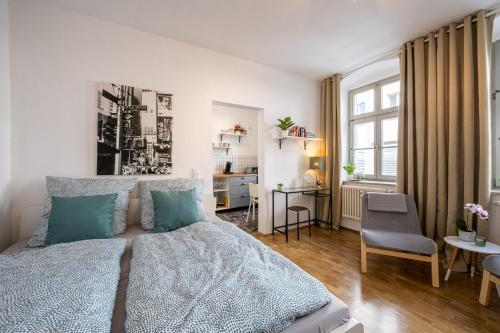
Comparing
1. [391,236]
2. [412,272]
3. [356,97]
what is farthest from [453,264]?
[356,97]

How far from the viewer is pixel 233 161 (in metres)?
5.39

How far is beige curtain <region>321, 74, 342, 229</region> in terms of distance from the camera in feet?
11.6

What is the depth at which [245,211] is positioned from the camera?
4949 millimetres

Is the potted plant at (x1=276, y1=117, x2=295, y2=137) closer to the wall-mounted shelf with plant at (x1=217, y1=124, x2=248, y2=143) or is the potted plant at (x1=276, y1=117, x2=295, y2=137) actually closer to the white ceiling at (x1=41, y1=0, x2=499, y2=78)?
the white ceiling at (x1=41, y1=0, x2=499, y2=78)

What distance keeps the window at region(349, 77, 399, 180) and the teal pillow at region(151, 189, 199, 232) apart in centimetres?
301

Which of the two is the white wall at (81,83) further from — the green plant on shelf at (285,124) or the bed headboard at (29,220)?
the green plant on shelf at (285,124)

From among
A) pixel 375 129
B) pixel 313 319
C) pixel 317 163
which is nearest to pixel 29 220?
pixel 313 319

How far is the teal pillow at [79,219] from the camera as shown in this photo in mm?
1528

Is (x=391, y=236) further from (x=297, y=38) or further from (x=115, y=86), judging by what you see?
(x=115, y=86)

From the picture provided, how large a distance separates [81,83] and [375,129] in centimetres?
404

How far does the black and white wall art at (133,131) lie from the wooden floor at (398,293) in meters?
2.03

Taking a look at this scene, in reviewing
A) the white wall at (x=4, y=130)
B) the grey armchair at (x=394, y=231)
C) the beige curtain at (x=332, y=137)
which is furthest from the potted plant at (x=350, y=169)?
the white wall at (x=4, y=130)

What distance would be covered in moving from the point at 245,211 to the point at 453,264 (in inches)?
141

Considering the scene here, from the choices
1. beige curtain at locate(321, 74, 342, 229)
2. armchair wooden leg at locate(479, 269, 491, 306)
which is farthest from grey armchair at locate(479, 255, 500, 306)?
beige curtain at locate(321, 74, 342, 229)
